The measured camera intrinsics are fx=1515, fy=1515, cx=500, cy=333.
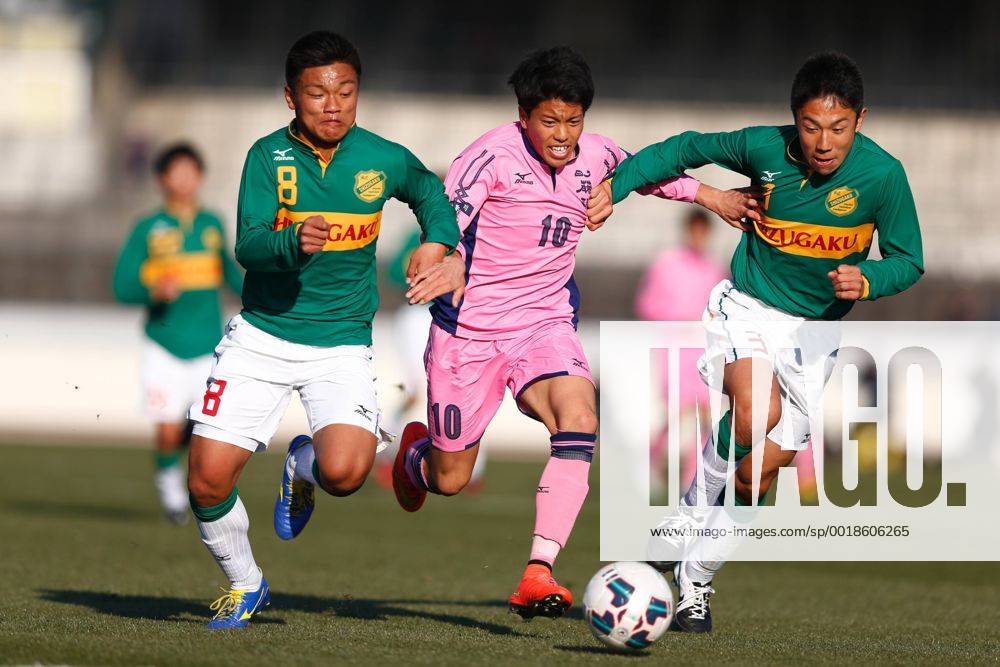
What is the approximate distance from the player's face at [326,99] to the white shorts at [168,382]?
4.81m

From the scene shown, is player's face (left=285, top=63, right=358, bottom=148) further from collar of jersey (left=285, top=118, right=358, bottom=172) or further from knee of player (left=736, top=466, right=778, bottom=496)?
knee of player (left=736, top=466, right=778, bottom=496)

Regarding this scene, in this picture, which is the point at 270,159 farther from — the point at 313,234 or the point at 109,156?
the point at 109,156

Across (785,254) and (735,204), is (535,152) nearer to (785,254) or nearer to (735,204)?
(735,204)

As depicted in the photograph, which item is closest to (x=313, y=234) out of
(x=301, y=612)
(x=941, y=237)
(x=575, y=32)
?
(x=301, y=612)

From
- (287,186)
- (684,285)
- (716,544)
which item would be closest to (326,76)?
(287,186)

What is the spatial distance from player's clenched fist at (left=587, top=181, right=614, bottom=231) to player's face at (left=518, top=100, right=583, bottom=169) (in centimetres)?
22

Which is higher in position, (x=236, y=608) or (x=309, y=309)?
(x=309, y=309)

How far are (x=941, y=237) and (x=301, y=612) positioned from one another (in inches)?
550

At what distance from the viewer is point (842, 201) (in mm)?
5883

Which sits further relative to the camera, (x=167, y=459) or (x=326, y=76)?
(x=167, y=459)

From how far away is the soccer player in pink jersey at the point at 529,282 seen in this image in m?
5.73

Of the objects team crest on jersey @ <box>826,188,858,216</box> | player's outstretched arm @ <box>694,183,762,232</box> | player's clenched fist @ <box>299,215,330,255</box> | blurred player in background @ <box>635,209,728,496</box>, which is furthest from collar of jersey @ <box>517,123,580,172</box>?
blurred player in background @ <box>635,209,728,496</box>

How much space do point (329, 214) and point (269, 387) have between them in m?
0.71

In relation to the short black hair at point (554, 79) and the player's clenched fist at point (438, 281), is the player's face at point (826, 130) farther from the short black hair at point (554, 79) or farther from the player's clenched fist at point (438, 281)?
the player's clenched fist at point (438, 281)
